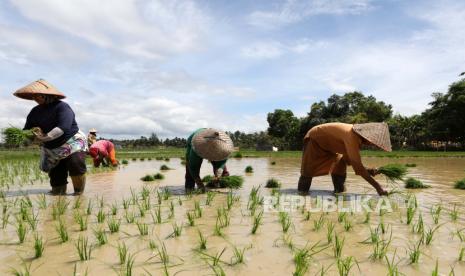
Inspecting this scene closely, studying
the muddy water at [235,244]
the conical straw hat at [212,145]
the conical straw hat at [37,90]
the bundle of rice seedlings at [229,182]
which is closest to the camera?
the muddy water at [235,244]

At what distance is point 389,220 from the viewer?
365 centimetres

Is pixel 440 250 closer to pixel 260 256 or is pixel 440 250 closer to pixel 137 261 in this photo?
pixel 260 256

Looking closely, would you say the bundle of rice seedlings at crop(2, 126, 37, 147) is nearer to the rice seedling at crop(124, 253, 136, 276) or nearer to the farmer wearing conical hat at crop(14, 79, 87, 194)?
the farmer wearing conical hat at crop(14, 79, 87, 194)

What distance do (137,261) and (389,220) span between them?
244 cm

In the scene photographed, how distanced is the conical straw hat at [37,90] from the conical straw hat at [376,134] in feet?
13.7

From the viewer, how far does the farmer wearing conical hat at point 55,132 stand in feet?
17.1

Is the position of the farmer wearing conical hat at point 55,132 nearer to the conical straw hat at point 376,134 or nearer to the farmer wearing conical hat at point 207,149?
the farmer wearing conical hat at point 207,149

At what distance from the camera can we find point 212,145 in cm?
523

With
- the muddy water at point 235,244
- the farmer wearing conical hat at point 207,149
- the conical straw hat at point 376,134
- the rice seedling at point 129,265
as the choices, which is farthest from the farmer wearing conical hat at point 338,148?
the rice seedling at point 129,265

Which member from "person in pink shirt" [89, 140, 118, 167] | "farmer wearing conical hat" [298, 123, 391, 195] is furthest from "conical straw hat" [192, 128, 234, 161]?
"person in pink shirt" [89, 140, 118, 167]

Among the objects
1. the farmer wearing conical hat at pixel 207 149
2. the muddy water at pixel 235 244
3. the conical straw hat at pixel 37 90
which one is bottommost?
the muddy water at pixel 235 244

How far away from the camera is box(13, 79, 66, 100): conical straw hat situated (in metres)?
5.12

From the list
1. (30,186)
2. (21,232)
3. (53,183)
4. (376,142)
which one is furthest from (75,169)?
(376,142)

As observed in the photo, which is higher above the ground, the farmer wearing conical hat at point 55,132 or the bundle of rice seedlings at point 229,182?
the farmer wearing conical hat at point 55,132
